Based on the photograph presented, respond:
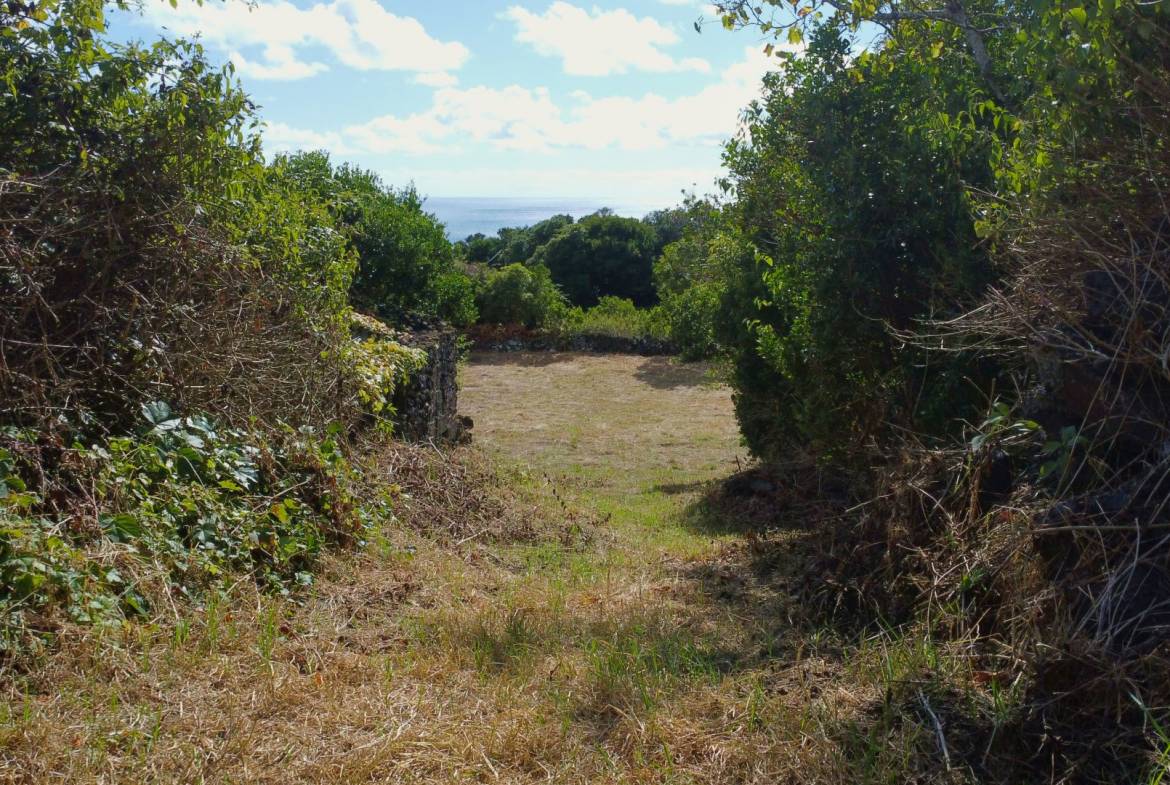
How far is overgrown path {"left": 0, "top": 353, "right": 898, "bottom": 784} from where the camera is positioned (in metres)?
3.29

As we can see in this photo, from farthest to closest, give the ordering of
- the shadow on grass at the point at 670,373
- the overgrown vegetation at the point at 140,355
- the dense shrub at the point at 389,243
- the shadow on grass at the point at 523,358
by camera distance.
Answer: the shadow on grass at the point at 523,358 < the shadow on grass at the point at 670,373 < the dense shrub at the point at 389,243 < the overgrown vegetation at the point at 140,355

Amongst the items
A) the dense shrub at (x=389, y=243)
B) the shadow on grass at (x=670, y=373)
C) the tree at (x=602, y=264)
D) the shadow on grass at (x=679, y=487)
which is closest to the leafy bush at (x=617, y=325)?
the shadow on grass at (x=670, y=373)

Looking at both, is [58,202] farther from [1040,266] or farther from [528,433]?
[528,433]

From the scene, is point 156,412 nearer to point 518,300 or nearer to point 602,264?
point 518,300

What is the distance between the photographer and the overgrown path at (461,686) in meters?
3.29

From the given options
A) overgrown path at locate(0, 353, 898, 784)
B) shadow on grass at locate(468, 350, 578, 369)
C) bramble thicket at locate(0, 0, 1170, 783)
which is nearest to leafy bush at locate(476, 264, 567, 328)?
shadow on grass at locate(468, 350, 578, 369)

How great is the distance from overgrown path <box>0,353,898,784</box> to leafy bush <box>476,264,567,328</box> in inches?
871

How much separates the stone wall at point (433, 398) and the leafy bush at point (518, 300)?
1609 cm

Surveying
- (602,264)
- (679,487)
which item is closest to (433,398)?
(679,487)

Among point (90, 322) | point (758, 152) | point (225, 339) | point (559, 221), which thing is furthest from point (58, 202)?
point (559, 221)

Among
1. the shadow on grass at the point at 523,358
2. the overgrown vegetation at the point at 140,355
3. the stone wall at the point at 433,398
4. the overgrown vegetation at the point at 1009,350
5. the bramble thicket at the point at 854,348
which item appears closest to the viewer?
the overgrown vegetation at the point at 1009,350

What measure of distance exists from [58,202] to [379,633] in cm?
304

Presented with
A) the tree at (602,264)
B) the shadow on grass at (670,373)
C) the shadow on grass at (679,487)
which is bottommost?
the shadow on grass at (679,487)

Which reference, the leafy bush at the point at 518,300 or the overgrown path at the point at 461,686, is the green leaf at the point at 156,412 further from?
the leafy bush at the point at 518,300
